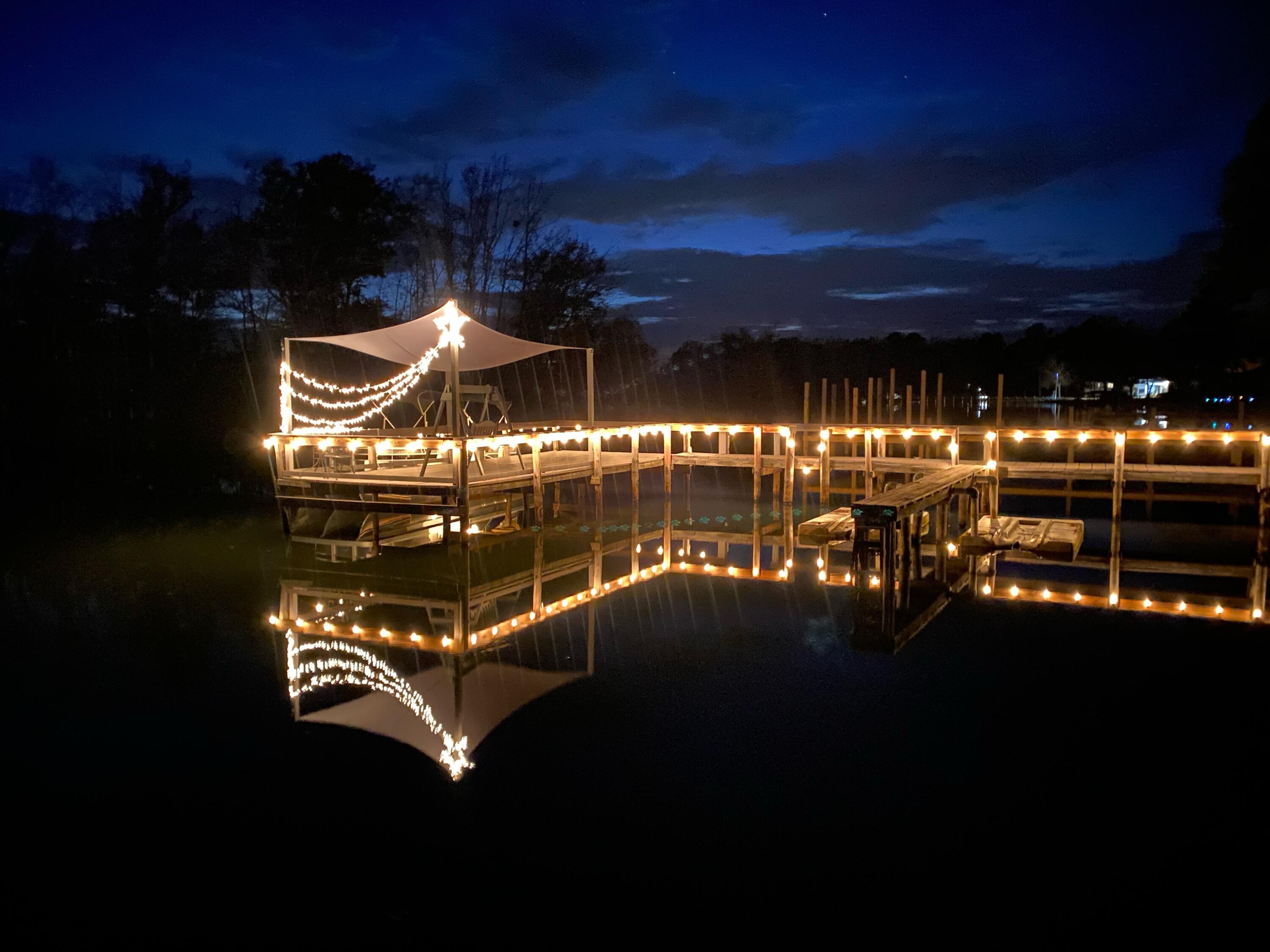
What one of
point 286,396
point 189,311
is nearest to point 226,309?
point 189,311

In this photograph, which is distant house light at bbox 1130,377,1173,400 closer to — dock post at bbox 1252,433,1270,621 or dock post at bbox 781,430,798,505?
dock post at bbox 1252,433,1270,621

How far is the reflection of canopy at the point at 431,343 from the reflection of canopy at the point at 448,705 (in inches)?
223

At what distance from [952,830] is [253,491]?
1877 cm

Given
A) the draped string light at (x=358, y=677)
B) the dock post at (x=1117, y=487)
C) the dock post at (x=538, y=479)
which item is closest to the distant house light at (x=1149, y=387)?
the dock post at (x=1117, y=487)

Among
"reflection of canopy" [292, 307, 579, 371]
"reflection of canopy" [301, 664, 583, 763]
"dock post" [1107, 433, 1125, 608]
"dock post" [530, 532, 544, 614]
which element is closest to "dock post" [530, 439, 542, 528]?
"dock post" [530, 532, 544, 614]

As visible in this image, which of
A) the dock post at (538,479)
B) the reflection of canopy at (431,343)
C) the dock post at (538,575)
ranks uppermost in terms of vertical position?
the reflection of canopy at (431,343)

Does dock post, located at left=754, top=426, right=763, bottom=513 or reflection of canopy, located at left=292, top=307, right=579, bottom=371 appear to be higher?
reflection of canopy, located at left=292, top=307, right=579, bottom=371

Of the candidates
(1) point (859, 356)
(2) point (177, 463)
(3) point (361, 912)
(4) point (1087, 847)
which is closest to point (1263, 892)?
(4) point (1087, 847)

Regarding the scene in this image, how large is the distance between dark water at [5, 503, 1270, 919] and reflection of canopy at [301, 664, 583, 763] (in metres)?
0.11

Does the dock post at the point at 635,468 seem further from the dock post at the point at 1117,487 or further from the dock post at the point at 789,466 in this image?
the dock post at the point at 1117,487

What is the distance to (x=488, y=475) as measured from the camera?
1208 cm

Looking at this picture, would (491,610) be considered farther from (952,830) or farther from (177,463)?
(177,463)

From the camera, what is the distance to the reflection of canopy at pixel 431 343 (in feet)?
38.4

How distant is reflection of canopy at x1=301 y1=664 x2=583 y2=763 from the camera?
532 centimetres
